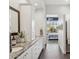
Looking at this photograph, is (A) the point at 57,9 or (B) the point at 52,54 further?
(A) the point at 57,9

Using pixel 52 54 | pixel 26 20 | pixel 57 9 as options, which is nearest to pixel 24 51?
pixel 26 20

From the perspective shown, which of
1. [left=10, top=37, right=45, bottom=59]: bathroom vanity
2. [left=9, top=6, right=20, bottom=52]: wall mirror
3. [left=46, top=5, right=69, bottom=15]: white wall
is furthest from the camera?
[left=46, top=5, right=69, bottom=15]: white wall

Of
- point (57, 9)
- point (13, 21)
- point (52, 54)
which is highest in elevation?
point (57, 9)

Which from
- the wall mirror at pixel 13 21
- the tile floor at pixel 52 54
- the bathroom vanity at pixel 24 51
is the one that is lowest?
the tile floor at pixel 52 54

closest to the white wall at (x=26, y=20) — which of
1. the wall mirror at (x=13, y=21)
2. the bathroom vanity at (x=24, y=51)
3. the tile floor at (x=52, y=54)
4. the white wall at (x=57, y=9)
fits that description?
the wall mirror at (x=13, y=21)

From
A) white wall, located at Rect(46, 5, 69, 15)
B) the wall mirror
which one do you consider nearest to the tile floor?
the wall mirror

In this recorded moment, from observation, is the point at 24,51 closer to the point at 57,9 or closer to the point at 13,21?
the point at 13,21

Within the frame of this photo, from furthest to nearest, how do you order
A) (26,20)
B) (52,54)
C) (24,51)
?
1. (52,54)
2. (26,20)
3. (24,51)

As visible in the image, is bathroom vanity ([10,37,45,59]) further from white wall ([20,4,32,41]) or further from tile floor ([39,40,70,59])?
tile floor ([39,40,70,59])

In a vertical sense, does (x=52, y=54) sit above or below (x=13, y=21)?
below

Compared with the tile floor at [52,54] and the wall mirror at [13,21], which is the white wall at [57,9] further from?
the wall mirror at [13,21]

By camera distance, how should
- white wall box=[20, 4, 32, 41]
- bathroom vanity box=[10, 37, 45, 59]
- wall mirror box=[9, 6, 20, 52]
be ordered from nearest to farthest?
bathroom vanity box=[10, 37, 45, 59], wall mirror box=[9, 6, 20, 52], white wall box=[20, 4, 32, 41]

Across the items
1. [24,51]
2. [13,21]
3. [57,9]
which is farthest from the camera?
[57,9]
